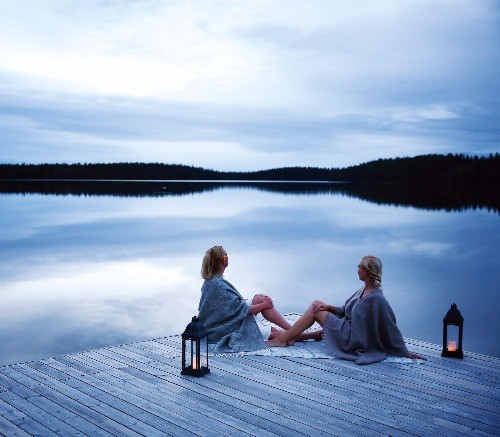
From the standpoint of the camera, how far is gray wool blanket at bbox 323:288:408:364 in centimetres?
538

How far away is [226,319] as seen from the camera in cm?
586

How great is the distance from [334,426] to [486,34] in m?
23.9

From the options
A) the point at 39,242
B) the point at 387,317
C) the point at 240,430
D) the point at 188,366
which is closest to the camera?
the point at 240,430

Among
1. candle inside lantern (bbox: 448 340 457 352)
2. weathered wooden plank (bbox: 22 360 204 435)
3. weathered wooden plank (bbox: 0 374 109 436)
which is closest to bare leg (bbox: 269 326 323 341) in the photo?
candle inside lantern (bbox: 448 340 457 352)

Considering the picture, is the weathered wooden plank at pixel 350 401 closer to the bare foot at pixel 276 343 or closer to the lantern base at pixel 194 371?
the lantern base at pixel 194 371

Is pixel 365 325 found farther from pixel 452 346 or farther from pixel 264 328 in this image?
pixel 264 328

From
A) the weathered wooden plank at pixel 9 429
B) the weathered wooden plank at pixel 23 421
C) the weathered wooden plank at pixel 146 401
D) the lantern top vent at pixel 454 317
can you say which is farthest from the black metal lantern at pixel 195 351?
the lantern top vent at pixel 454 317

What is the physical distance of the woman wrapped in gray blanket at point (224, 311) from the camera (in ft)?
18.9

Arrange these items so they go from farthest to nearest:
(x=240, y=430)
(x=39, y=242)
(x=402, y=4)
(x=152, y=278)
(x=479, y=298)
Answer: (x=402, y=4)
(x=39, y=242)
(x=152, y=278)
(x=479, y=298)
(x=240, y=430)

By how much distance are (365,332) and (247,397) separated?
1497 mm

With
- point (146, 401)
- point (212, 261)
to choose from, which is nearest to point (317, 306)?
point (212, 261)

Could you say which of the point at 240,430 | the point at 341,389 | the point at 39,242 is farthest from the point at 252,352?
the point at 39,242

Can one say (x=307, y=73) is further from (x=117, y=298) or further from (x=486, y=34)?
(x=117, y=298)

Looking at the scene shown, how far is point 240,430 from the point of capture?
12.6 ft
